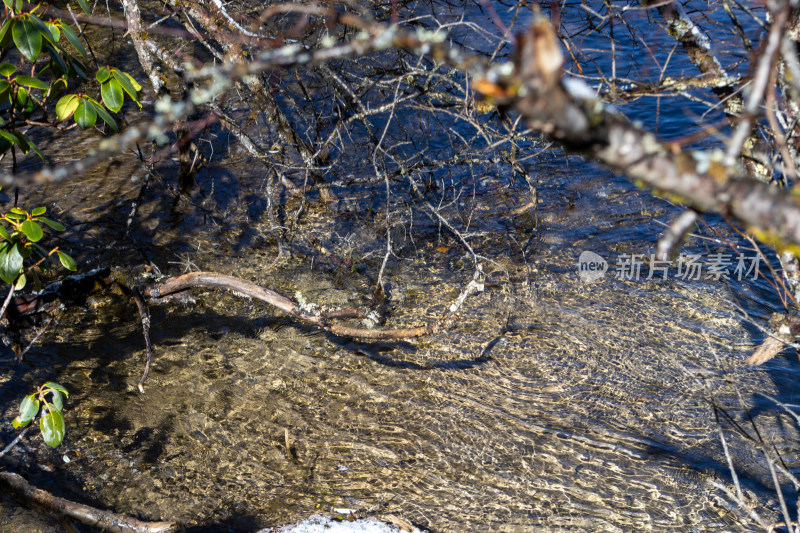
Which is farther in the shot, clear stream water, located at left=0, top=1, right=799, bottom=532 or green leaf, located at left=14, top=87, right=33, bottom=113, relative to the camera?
clear stream water, located at left=0, top=1, right=799, bottom=532

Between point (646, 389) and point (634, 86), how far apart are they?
241cm

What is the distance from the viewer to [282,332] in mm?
5070

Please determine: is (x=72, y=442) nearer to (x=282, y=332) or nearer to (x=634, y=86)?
(x=282, y=332)

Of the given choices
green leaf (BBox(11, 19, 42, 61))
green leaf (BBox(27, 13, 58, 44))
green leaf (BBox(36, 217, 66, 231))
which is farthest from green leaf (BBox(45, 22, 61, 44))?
green leaf (BBox(36, 217, 66, 231))

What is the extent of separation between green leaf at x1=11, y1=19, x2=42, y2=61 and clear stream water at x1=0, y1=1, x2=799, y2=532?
2.49 meters

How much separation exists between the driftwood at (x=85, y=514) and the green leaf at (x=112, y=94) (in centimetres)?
225

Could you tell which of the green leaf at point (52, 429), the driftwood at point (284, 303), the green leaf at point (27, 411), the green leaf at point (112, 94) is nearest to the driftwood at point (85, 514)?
the green leaf at point (52, 429)

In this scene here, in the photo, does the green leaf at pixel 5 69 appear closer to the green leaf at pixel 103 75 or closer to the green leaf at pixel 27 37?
the green leaf at pixel 27 37

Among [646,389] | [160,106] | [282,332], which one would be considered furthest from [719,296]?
[160,106]

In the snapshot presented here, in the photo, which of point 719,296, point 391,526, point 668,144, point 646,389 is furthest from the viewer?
point 719,296

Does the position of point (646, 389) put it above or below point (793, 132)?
below

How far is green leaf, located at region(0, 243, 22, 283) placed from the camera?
3152mm

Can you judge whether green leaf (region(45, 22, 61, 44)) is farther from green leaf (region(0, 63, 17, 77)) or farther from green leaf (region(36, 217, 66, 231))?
green leaf (region(36, 217, 66, 231))

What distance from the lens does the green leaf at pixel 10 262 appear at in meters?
3.15
